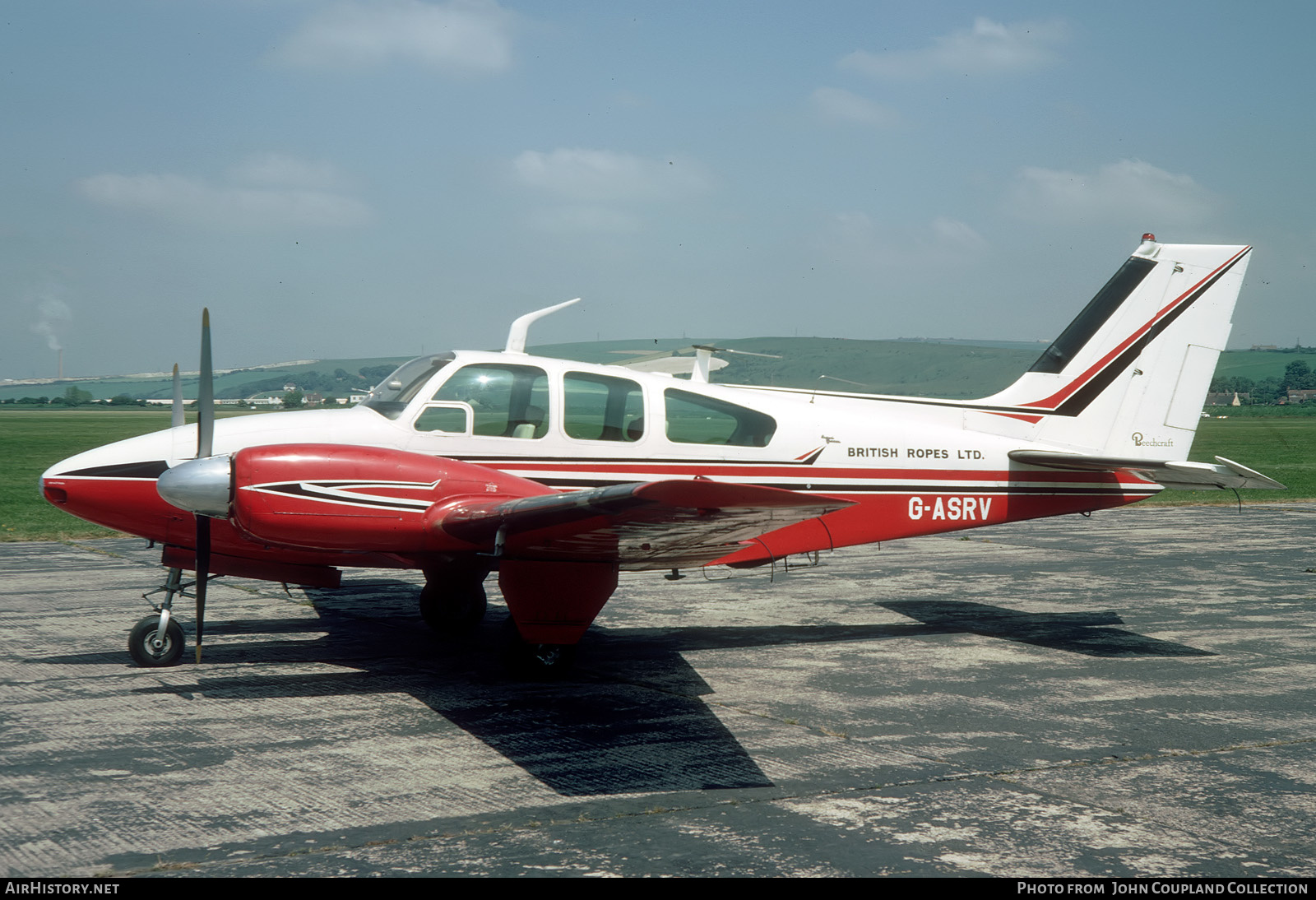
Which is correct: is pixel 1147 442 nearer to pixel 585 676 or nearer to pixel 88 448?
pixel 585 676

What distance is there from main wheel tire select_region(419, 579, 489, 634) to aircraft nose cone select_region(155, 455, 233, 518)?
10.0 ft

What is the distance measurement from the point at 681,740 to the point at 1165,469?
5.81m

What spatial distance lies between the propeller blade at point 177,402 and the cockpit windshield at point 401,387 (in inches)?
82.8

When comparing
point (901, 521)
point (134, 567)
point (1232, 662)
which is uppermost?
point (901, 521)

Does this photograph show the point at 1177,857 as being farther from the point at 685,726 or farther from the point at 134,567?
the point at 134,567

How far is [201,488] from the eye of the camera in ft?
22.9

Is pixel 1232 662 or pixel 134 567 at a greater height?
pixel 1232 662

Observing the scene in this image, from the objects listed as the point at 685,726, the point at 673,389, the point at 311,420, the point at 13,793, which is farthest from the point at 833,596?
the point at 13,793

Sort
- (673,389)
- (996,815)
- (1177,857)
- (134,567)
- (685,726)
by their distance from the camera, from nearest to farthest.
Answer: (1177,857) → (996,815) → (685,726) → (673,389) → (134,567)

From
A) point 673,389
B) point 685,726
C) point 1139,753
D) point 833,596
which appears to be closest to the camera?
point 1139,753

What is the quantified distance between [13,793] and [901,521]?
23.9ft

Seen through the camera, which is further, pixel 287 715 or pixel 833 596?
pixel 833 596

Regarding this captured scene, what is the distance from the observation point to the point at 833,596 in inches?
487

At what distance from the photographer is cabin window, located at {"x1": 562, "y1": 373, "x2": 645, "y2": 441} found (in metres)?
8.92
